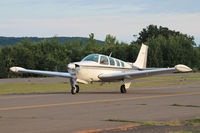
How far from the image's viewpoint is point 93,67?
86.9ft

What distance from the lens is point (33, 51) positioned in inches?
3873

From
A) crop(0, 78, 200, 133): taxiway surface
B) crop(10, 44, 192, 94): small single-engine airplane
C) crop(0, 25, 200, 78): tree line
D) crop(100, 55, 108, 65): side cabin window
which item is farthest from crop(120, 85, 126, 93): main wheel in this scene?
crop(0, 25, 200, 78): tree line

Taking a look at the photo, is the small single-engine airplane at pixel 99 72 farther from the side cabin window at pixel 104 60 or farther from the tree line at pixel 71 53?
the tree line at pixel 71 53

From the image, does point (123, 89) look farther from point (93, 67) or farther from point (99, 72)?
point (93, 67)

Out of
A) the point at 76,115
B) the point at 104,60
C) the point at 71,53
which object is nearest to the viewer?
the point at 76,115

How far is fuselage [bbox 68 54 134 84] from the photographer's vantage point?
84.8 ft

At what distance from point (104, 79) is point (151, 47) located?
72.9 m

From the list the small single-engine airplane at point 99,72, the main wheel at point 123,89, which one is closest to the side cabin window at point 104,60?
the small single-engine airplane at point 99,72

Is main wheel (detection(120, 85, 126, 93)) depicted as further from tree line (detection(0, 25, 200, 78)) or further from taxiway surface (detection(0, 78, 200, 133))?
tree line (detection(0, 25, 200, 78))

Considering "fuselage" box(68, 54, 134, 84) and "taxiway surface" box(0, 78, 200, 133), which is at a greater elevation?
"fuselage" box(68, 54, 134, 84)

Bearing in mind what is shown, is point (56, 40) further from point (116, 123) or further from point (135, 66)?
point (116, 123)

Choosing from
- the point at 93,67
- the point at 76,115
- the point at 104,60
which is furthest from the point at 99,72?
the point at 76,115

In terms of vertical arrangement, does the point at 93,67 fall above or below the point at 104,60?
below

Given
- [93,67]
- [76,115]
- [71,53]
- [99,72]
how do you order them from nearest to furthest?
[76,115] < [93,67] < [99,72] < [71,53]
